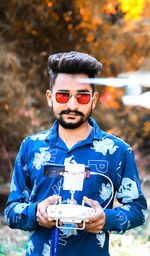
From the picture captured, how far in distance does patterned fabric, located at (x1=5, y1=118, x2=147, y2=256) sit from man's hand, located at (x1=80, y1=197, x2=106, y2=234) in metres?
0.06

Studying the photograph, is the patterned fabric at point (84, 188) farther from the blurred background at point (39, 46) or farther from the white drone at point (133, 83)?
the blurred background at point (39, 46)

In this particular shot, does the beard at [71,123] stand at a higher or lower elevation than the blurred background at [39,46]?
higher

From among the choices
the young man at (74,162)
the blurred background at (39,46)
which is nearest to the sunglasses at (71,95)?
the young man at (74,162)

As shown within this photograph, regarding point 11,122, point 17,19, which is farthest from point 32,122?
point 17,19

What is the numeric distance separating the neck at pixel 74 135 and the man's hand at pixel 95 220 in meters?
0.36

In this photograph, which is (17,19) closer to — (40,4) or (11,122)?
(40,4)

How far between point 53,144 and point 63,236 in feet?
1.37

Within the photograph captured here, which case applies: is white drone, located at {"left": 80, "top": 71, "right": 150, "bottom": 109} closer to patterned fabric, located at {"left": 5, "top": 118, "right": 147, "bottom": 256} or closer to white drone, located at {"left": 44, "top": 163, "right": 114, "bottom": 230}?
patterned fabric, located at {"left": 5, "top": 118, "right": 147, "bottom": 256}

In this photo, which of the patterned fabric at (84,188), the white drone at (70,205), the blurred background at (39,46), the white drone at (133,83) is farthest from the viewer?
the blurred background at (39,46)

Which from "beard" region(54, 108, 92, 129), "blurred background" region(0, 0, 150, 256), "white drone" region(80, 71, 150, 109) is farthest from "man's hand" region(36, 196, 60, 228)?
"blurred background" region(0, 0, 150, 256)

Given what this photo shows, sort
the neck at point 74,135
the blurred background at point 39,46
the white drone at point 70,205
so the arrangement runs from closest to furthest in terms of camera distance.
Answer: the white drone at point 70,205, the neck at point 74,135, the blurred background at point 39,46

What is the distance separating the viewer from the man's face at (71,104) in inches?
72.4

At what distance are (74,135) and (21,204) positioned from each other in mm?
398

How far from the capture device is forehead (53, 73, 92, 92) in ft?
6.08
